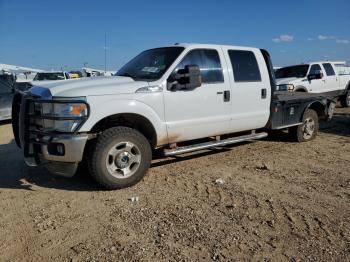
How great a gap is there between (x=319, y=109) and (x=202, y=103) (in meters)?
3.88

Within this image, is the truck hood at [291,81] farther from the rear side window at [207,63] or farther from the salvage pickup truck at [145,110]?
the rear side window at [207,63]

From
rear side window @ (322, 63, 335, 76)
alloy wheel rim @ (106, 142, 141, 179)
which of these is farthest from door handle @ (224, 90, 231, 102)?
rear side window @ (322, 63, 335, 76)

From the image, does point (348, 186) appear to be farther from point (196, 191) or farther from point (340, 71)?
point (340, 71)

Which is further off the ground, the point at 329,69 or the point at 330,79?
the point at 329,69

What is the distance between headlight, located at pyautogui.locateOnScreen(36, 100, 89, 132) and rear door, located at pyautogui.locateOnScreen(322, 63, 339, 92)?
37.9ft

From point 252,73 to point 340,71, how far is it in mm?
9787

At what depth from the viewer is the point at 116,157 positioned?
5.04m

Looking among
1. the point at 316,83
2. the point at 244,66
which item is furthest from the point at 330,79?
the point at 244,66

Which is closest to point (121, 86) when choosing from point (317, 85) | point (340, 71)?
point (317, 85)

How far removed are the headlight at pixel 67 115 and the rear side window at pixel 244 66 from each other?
277 cm

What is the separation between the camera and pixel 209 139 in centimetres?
681

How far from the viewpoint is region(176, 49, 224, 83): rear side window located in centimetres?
581

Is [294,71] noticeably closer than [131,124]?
No

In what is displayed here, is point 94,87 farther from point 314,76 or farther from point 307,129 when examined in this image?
point 314,76
